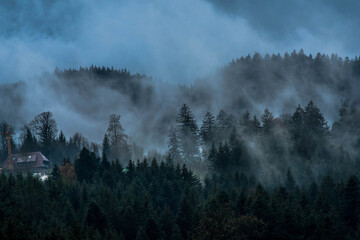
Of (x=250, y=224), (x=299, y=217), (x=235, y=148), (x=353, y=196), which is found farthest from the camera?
(x=235, y=148)

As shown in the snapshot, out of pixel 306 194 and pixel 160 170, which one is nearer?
pixel 306 194

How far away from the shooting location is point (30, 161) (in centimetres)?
11206

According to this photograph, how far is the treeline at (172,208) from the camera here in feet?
158

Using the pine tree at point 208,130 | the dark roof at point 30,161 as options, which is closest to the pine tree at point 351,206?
the pine tree at point 208,130

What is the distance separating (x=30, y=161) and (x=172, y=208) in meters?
53.4

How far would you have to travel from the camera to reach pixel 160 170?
83812 mm

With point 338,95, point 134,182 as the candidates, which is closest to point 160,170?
point 134,182

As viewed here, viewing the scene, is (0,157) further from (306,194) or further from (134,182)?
(306,194)

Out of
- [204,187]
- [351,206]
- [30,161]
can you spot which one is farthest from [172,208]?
[30,161]

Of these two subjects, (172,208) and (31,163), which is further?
(31,163)

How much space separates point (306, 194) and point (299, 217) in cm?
1475

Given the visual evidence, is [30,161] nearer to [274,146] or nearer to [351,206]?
[274,146]

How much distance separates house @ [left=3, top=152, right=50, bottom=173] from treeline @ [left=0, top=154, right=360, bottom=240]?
30.4m

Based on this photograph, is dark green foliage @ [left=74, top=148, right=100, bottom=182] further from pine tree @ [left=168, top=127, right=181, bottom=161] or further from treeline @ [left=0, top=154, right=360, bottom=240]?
pine tree @ [left=168, top=127, right=181, bottom=161]
